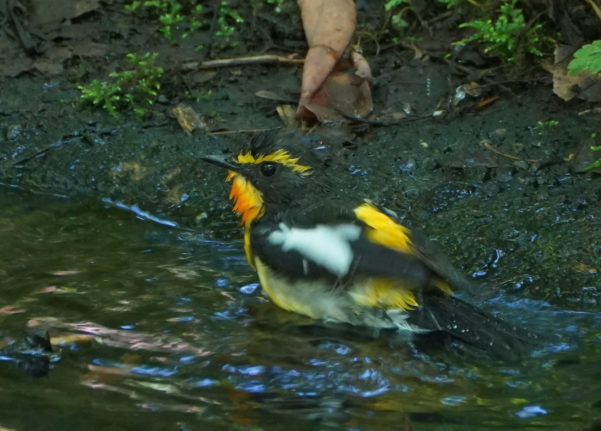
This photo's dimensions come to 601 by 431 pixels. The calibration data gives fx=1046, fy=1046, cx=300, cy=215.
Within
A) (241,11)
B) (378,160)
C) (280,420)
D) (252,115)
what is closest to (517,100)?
(378,160)

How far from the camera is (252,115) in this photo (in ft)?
22.6

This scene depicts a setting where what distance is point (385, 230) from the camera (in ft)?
15.3

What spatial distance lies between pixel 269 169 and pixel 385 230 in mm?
851

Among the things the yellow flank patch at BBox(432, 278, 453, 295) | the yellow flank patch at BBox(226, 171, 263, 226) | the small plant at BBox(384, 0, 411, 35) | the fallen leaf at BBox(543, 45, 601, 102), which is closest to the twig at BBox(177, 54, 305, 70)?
the small plant at BBox(384, 0, 411, 35)

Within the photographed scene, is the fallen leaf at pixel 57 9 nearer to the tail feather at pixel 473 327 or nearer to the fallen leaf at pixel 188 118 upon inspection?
the fallen leaf at pixel 188 118

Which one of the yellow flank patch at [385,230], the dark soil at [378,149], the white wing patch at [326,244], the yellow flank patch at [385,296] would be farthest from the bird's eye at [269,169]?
the yellow flank patch at [385,296]

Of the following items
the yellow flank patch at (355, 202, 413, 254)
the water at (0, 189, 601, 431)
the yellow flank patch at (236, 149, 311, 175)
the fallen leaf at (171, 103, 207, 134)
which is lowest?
the water at (0, 189, 601, 431)

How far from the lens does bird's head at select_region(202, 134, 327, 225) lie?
520cm

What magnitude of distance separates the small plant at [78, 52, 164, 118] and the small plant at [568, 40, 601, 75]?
2.84m

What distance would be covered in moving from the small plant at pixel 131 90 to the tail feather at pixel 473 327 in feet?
9.75

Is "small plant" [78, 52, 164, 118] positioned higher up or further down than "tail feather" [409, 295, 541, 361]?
higher up

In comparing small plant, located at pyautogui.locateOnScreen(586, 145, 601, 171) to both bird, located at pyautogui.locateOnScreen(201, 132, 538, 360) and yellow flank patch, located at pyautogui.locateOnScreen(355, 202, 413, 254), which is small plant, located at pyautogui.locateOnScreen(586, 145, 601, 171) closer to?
bird, located at pyautogui.locateOnScreen(201, 132, 538, 360)

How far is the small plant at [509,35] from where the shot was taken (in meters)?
6.54

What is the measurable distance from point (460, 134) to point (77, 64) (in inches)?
110
